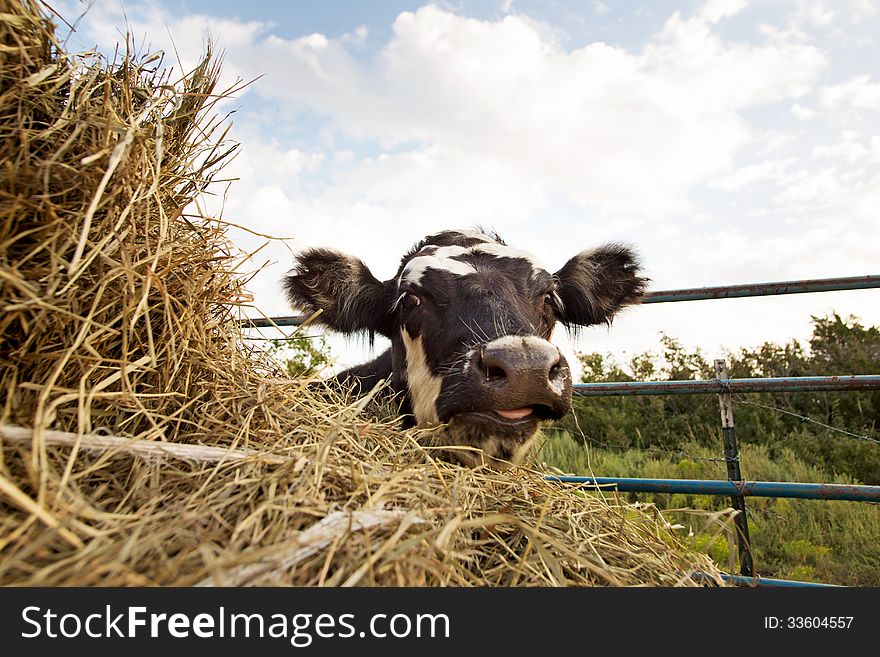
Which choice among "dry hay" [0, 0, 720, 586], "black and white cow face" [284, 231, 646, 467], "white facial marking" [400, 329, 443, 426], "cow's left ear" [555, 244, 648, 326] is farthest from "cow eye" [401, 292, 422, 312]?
"dry hay" [0, 0, 720, 586]

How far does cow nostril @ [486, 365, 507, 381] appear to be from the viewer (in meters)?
2.40

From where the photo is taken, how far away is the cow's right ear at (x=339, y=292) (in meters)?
3.73

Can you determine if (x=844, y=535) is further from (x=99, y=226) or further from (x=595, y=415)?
(x=99, y=226)

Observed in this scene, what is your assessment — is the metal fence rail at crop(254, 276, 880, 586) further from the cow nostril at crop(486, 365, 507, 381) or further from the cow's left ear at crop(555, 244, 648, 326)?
the cow nostril at crop(486, 365, 507, 381)

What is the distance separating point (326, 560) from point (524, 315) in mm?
Answer: 2009

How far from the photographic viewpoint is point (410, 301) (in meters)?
3.33

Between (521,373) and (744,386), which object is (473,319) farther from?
(744,386)

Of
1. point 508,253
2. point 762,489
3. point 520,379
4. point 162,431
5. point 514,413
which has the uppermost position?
point 508,253

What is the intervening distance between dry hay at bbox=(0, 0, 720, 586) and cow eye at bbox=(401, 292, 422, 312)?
1316 mm

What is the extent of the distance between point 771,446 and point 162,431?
6.93m

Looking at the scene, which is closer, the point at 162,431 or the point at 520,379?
the point at 162,431

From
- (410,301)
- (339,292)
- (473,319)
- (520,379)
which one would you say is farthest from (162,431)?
(339,292)
